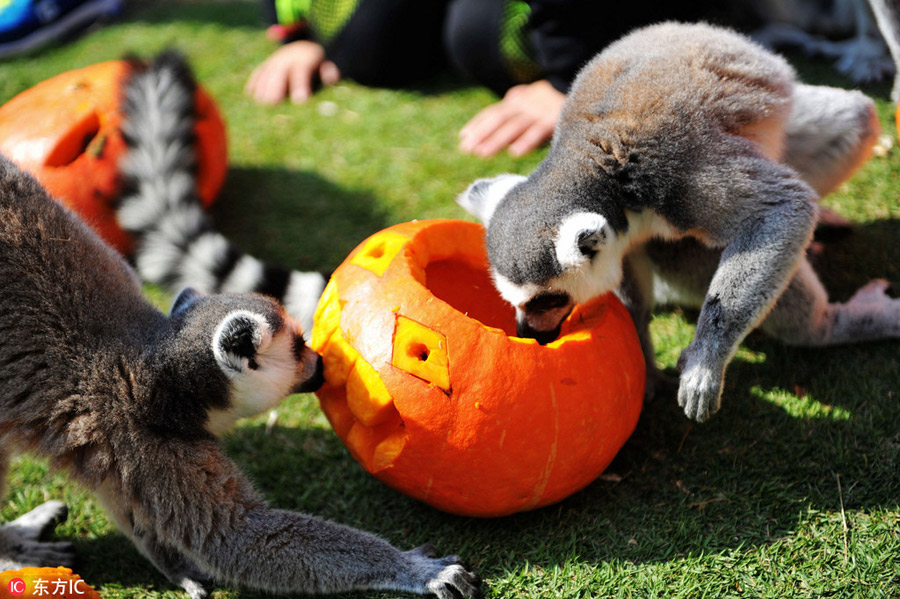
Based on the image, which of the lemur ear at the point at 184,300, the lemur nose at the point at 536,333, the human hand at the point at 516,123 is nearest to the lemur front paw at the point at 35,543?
the lemur ear at the point at 184,300

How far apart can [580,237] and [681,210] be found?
441 mm

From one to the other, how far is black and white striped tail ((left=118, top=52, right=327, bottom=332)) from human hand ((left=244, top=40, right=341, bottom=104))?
5.66 ft

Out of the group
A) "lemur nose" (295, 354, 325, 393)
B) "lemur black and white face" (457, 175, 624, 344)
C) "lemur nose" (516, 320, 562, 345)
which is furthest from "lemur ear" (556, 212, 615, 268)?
"lemur nose" (295, 354, 325, 393)

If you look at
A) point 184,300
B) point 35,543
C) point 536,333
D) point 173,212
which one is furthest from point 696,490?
point 173,212

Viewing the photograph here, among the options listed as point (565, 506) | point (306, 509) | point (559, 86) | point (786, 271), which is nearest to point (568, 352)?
point (565, 506)

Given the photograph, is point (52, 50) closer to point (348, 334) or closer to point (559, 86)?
point (559, 86)

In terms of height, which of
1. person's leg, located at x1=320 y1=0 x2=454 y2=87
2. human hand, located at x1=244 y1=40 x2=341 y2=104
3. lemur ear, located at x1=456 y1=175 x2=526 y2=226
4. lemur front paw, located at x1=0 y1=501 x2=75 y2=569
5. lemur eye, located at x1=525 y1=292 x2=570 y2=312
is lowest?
lemur front paw, located at x1=0 y1=501 x2=75 y2=569

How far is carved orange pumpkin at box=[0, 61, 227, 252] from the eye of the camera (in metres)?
3.62

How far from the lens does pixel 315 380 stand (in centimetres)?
261

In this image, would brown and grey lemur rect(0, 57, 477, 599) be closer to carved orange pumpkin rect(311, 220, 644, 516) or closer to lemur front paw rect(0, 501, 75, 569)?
lemur front paw rect(0, 501, 75, 569)

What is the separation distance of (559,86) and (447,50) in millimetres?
1304

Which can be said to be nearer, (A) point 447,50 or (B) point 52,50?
(A) point 447,50

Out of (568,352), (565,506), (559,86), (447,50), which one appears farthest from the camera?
(447,50)

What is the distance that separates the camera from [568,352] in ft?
7.83
